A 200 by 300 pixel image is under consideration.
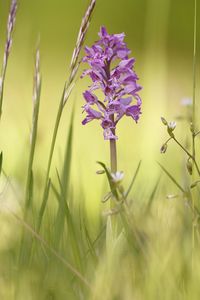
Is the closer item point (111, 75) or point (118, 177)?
point (118, 177)

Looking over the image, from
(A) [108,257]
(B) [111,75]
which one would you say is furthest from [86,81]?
(A) [108,257]

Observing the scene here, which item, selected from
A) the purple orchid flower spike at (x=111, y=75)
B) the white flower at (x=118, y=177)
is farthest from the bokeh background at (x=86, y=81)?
the white flower at (x=118, y=177)

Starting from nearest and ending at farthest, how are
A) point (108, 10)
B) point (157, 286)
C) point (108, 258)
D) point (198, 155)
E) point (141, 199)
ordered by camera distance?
1. point (157, 286)
2. point (108, 258)
3. point (141, 199)
4. point (198, 155)
5. point (108, 10)

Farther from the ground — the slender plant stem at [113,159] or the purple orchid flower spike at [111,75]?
the purple orchid flower spike at [111,75]

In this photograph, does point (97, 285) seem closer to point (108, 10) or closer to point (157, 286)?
point (157, 286)

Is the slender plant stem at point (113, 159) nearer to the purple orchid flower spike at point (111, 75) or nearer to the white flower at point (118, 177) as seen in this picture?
the purple orchid flower spike at point (111, 75)

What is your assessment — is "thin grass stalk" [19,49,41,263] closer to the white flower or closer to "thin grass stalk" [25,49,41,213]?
"thin grass stalk" [25,49,41,213]

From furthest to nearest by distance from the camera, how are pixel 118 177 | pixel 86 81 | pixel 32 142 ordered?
1. pixel 86 81
2. pixel 32 142
3. pixel 118 177

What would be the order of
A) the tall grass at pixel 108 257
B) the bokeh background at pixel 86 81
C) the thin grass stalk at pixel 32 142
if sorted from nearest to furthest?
the tall grass at pixel 108 257, the thin grass stalk at pixel 32 142, the bokeh background at pixel 86 81

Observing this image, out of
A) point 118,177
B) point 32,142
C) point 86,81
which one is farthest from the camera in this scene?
point 86,81

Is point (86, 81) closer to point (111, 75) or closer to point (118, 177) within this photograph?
point (111, 75)

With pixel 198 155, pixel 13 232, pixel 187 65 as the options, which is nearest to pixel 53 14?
pixel 187 65
